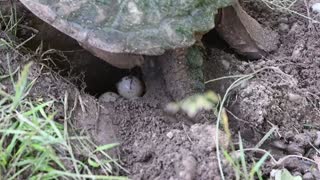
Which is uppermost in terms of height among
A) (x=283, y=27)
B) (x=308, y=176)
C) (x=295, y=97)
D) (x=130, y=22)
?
(x=130, y=22)

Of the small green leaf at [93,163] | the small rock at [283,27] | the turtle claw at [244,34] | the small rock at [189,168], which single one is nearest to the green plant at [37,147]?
the small green leaf at [93,163]

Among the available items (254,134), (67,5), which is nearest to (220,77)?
(254,134)

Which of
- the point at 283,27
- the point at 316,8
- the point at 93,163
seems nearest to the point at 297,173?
the point at 93,163

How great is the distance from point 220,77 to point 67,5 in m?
0.59

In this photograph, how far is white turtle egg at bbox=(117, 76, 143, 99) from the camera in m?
2.03

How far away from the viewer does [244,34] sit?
211 cm

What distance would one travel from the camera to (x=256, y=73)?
2.04 m

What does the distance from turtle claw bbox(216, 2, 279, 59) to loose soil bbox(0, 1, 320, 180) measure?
0.11 ft

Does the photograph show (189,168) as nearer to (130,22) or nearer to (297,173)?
(297,173)

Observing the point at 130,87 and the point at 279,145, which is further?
the point at 130,87

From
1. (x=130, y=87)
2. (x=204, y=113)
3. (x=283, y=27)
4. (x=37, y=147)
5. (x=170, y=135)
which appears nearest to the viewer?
(x=37, y=147)

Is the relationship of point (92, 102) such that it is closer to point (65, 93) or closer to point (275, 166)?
point (65, 93)

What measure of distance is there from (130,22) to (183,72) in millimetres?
285

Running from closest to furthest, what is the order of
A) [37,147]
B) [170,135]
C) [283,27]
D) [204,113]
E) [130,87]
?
1. [37,147]
2. [170,135]
3. [204,113]
4. [130,87]
5. [283,27]
